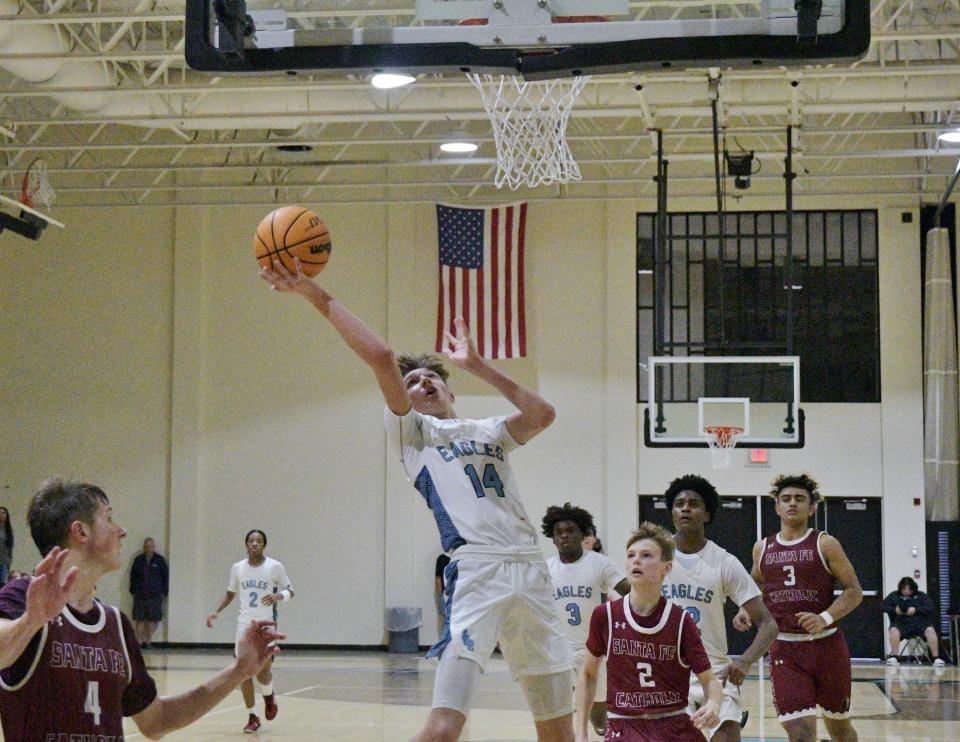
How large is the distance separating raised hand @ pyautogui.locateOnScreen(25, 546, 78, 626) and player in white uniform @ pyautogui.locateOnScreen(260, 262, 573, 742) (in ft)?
6.41

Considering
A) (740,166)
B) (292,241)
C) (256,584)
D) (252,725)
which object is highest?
Result: (740,166)

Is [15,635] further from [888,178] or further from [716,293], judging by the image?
[888,178]

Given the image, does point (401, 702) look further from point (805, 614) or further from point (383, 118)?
point (383, 118)

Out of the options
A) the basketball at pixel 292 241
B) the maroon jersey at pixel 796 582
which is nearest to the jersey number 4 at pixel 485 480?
the basketball at pixel 292 241

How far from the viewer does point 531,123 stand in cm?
1240

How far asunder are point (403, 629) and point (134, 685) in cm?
1675

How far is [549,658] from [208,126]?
13249 millimetres

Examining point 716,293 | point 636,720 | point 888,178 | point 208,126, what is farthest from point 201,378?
point 636,720

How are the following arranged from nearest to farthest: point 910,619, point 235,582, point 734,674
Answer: point 734,674 < point 235,582 < point 910,619

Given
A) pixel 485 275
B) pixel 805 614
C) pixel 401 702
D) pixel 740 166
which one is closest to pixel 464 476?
pixel 805 614

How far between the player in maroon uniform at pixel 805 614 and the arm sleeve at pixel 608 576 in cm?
93

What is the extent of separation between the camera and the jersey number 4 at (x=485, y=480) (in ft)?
17.4

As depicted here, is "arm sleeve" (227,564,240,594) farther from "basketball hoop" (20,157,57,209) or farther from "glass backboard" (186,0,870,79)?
"glass backboard" (186,0,870,79)

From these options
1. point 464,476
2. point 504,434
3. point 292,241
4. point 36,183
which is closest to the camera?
point 292,241
